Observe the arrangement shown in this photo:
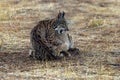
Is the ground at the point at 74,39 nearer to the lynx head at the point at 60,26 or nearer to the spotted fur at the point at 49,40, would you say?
the spotted fur at the point at 49,40

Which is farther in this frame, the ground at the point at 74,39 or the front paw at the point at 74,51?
the front paw at the point at 74,51

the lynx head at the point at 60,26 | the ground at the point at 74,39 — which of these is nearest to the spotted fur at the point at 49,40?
the lynx head at the point at 60,26

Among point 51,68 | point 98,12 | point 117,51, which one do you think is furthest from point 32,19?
point 51,68

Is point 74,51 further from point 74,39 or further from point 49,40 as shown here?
point 74,39

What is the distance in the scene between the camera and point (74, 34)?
17969mm

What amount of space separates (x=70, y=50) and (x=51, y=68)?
1.72 metres

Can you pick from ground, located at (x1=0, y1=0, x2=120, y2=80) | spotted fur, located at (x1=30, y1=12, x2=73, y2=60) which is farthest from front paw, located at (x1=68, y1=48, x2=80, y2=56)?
spotted fur, located at (x1=30, y1=12, x2=73, y2=60)

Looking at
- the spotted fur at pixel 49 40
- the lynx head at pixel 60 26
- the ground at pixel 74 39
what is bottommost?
the ground at pixel 74 39

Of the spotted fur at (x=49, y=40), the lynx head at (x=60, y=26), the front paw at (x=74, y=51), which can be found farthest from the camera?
the front paw at (x=74, y=51)

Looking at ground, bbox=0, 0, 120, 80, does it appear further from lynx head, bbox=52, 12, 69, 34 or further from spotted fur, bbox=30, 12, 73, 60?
lynx head, bbox=52, 12, 69, 34

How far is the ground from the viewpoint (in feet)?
40.5

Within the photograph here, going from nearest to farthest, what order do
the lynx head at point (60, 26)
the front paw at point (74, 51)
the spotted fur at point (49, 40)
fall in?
the spotted fur at point (49, 40) < the lynx head at point (60, 26) < the front paw at point (74, 51)

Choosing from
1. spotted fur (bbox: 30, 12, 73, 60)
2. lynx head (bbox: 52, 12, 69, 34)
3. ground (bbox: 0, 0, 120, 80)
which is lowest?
Answer: ground (bbox: 0, 0, 120, 80)

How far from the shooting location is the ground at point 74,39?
12.3m
